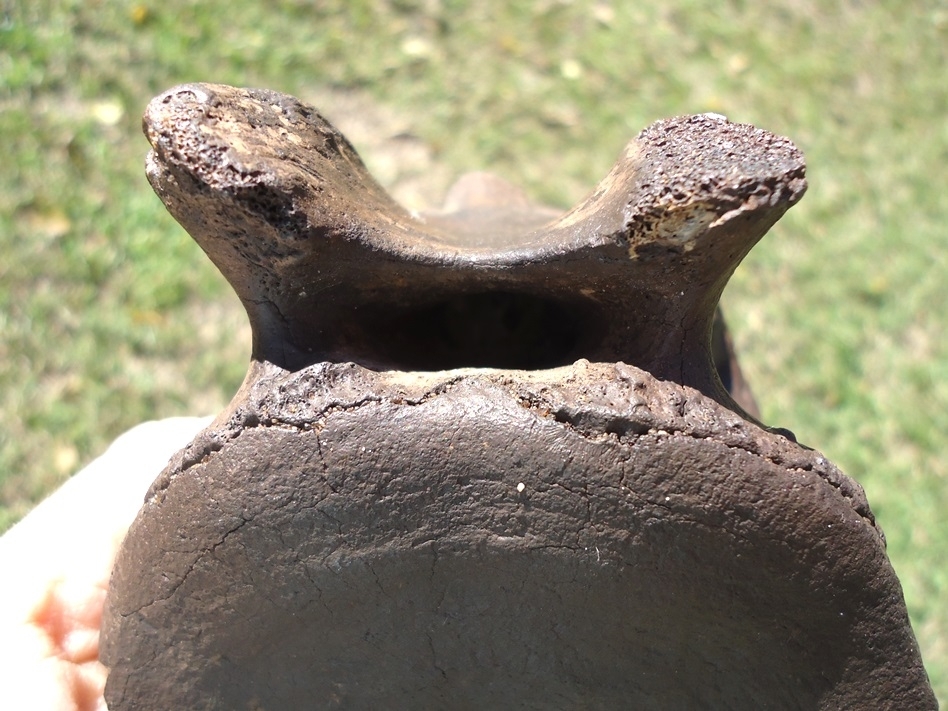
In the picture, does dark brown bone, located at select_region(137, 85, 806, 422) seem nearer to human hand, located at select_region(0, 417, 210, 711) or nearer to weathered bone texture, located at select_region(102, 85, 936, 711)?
weathered bone texture, located at select_region(102, 85, 936, 711)

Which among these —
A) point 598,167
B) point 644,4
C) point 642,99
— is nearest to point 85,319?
point 598,167

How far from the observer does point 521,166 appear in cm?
378

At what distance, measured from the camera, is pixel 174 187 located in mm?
1080

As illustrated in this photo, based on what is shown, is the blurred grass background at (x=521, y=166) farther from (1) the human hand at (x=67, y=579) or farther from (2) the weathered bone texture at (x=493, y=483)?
(2) the weathered bone texture at (x=493, y=483)

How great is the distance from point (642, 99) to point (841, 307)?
52.0 inches

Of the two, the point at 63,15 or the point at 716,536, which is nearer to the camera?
the point at 716,536

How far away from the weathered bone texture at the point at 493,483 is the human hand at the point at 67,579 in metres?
0.45

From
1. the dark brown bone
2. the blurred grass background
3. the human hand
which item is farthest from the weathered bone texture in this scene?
the blurred grass background

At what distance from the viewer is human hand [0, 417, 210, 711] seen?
66.8 inches

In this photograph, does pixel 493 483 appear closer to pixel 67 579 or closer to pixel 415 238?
pixel 415 238

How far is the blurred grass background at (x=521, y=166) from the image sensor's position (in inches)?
123

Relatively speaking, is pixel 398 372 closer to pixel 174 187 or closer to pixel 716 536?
pixel 174 187

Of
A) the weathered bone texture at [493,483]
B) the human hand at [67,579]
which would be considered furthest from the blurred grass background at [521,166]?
the weathered bone texture at [493,483]

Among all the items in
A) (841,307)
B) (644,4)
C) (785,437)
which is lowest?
(841,307)
